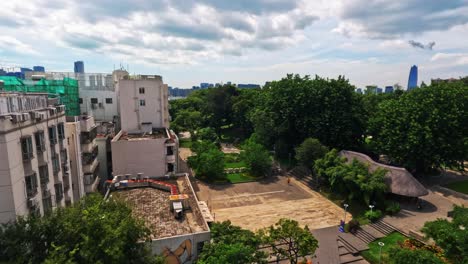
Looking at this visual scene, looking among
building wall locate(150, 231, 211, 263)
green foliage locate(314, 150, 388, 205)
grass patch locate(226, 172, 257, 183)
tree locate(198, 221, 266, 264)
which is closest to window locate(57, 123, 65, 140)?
building wall locate(150, 231, 211, 263)

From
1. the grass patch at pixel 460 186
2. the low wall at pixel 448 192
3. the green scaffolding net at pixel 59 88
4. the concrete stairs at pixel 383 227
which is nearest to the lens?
the concrete stairs at pixel 383 227

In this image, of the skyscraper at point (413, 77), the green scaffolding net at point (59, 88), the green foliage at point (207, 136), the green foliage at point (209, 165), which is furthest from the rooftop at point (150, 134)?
the skyscraper at point (413, 77)

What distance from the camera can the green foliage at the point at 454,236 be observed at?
1298cm

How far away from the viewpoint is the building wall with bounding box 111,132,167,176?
2716 cm

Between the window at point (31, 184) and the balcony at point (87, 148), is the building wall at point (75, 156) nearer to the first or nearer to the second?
the balcony at point (87, 148)

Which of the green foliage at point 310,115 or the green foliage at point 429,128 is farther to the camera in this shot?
the green foliage at point 310,115

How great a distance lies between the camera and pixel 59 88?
35.8 meters

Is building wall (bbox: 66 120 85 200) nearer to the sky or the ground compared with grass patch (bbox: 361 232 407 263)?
nearer to the sky

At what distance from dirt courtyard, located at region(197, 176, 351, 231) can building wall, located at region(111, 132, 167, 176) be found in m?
6.21

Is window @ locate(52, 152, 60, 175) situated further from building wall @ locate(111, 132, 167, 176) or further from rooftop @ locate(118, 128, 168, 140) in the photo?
rooftop @ locate(118, 128, 168, 140)

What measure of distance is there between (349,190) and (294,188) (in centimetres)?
726

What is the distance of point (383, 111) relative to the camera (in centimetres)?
3353

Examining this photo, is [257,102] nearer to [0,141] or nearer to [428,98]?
[428,98]

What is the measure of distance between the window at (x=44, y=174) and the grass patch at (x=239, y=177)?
72.5 ft
